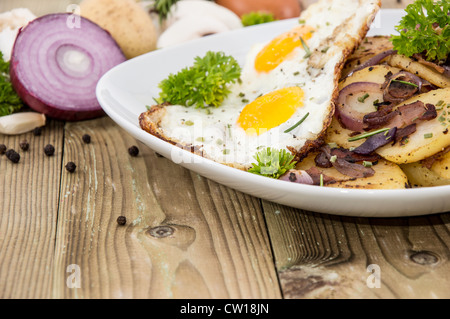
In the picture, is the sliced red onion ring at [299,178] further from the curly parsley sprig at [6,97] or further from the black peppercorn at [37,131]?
the curly parsley sprig at [6,97]

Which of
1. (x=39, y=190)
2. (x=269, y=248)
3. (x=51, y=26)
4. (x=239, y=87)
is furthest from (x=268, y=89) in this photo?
(x=51, y=26)

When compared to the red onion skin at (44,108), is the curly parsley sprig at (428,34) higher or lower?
higher

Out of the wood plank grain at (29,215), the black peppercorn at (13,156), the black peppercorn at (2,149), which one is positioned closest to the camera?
the wood plank grain at (29,215)

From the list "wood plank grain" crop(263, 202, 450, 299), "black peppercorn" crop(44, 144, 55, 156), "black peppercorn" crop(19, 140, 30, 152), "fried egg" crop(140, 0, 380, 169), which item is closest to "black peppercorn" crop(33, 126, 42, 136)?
"black peppercorn" crop(19, 140, 30, 152)

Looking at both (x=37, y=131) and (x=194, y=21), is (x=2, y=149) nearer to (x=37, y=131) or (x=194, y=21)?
(x=37, y=131)

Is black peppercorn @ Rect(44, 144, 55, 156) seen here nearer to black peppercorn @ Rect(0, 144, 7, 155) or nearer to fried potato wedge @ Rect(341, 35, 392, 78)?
black peppercorn @ Rect(0, 144, 7, 155)

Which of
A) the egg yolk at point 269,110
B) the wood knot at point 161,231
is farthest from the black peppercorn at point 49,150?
the egg yolk at point 269,110
